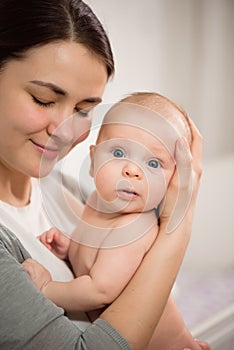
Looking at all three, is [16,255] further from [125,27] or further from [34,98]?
[125,27]

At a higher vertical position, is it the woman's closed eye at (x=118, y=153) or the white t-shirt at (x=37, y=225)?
the woman's closed eye at (x=118, y=153)

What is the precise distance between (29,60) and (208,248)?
0.69m

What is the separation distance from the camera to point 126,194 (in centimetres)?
87

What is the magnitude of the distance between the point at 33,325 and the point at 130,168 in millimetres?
276

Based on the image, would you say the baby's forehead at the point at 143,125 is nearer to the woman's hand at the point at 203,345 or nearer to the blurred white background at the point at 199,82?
the blurred white background at the point at 199,82

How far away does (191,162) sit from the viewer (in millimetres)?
931

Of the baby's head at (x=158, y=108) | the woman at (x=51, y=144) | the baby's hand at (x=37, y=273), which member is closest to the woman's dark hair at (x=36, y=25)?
Answer: the woman at (x=51, y=144)

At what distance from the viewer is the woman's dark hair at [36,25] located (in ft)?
2.81

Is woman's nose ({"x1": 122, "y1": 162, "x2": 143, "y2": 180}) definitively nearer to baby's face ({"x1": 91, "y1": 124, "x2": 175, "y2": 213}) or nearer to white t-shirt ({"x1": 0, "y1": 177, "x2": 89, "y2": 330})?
baby's face ({"x1": 91, "y1": 124, "x2": 175, "y2": 213})

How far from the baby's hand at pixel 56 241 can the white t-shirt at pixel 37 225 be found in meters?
0.02

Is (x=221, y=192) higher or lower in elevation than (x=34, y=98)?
lower

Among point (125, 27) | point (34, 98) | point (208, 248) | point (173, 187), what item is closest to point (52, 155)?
point (34, 98)

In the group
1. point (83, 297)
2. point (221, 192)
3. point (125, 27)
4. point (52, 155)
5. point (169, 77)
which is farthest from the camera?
point (221, 192)

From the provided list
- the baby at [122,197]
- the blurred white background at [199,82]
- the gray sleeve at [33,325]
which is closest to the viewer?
the gray sleeve at [33,325]
